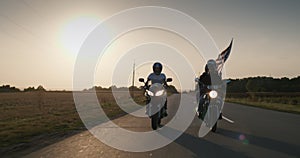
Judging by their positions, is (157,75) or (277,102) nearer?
(157,75)

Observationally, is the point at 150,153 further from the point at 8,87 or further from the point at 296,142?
the point at 8,87

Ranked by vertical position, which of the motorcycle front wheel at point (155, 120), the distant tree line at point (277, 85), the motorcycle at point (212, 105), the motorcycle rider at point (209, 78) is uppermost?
the distant tree line at point (277, 85)

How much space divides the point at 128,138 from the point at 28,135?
3.20m

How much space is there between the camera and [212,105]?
10.8 m

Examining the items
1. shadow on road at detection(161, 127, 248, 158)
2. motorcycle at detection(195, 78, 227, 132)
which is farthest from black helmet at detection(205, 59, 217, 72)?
shadow on road at detection(161, 127, 248, 158)

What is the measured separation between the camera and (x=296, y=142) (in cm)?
897

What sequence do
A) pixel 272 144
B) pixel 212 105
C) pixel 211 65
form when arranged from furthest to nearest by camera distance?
1. pixel 211 65
2. pixel 212 105
3. pixel 272 144

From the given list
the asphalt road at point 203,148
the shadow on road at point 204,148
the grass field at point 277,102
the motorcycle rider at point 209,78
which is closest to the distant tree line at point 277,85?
the grass field at point 277,102

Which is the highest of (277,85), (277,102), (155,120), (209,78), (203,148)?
(277,85)

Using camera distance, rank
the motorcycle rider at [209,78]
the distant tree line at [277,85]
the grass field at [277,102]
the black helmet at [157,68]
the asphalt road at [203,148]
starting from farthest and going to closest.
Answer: the distant tree line at [277,85] < the grass field at [277,102] < the black helmet at [157,68] < the motorcycle rider at [209,78] < the asphalt road at [203,148]

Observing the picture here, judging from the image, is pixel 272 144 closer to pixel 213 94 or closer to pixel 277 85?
pixel 213 94

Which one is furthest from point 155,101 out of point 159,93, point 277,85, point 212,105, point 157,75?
point 277,85

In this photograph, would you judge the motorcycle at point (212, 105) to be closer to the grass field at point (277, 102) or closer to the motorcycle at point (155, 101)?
the motorcycle at point (155, 101)

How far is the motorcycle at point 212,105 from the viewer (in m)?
10.8
